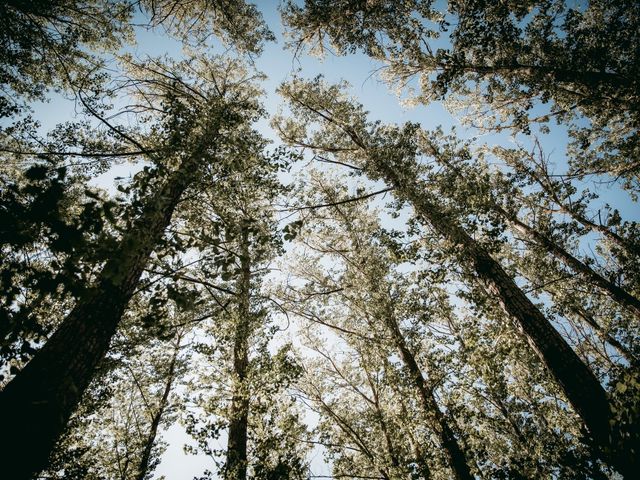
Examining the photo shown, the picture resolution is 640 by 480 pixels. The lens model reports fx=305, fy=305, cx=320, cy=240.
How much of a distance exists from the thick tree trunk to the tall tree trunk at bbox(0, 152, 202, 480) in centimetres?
558

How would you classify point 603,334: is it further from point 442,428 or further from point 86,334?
point 86,334

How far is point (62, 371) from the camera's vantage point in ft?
10.3

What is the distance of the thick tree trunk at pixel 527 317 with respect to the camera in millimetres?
4508

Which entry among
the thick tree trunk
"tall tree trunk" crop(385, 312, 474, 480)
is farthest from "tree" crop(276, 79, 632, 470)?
"tall tree trunk" crop(385, 312, 474, 480)

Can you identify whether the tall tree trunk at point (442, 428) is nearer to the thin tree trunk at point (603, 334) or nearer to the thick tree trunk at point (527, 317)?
the thick tree trunk at point (527, 317)

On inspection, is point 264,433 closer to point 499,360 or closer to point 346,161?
point 499,360

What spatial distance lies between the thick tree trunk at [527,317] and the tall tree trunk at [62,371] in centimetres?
558

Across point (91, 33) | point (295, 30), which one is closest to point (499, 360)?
point (295, 30)

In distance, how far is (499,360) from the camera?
24.0 ft

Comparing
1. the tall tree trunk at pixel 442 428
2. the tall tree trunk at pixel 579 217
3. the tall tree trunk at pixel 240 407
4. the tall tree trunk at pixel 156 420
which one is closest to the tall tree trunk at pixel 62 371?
the tall tree trunk at pixel 240 407

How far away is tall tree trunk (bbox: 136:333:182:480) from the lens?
435 inches

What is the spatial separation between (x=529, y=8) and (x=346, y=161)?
6.47m

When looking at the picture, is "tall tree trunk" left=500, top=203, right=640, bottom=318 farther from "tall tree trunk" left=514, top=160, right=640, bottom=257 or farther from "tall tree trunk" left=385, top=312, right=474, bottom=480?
"tall tree trunk" left=385, top=312, right=474, bottom=480

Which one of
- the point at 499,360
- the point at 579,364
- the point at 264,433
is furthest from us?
the point at 499,360
